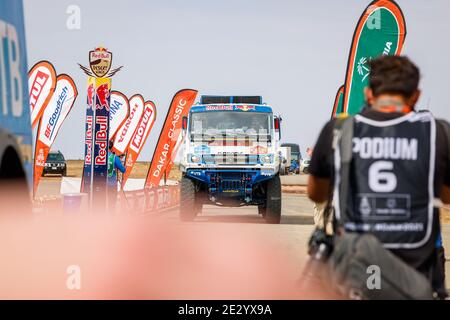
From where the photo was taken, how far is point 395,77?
391cm

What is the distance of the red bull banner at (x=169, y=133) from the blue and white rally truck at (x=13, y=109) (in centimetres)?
2383

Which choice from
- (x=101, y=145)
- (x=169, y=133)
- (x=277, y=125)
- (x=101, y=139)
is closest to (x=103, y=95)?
(x=101, y=139)

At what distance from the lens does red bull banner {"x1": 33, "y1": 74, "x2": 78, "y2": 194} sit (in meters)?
20.9

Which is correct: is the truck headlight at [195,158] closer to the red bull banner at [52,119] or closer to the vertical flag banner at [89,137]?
the vertical flag banner at [89,137]

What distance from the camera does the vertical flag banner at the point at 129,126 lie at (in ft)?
98.6

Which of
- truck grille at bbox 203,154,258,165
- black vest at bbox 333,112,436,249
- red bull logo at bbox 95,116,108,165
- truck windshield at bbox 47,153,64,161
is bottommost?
truck windshield at bbox 47,153,64,161

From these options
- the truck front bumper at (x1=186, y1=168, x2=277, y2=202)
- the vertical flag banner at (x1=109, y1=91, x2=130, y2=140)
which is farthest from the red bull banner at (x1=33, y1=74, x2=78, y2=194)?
the vertical flag banner at (x1=109, y1=91, x2=130, y2=140)

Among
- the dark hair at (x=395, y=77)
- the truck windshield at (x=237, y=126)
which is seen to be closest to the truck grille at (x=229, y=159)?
the truck windshield at (x=237, y=126)

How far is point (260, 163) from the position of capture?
19500mm

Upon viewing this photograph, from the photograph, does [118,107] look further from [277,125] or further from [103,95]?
[277,125]

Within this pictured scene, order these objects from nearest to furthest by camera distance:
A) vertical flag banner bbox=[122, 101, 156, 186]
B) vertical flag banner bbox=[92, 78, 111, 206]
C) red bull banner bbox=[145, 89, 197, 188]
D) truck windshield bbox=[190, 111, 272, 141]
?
1. vertical flag banner bbox=[92, 78, 111, 206]
2. truck windshield bbox=[190, 111, 272, 141]
3. red bull banner bbox=[145, 89, 197, 188]
4. vertical flag banner bbox=[122, 101, 156, 186]

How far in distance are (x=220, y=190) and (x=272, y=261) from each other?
26.2ft

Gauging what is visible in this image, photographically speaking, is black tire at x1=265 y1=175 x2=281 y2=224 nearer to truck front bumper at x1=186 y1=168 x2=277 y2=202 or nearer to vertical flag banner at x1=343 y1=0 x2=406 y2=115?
truck front bumper at x1=186 y1=168 x2=277 y2=202

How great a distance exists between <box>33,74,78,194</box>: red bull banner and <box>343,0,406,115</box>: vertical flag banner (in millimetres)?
9460
